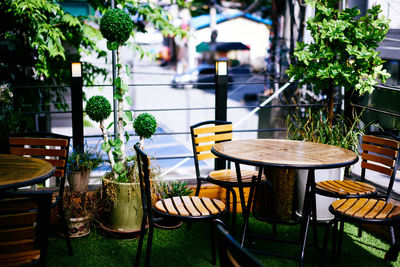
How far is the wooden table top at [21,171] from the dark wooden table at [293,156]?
3.93 ft

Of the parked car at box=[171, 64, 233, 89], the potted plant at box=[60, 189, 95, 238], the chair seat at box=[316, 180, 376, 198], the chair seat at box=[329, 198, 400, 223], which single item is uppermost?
the parked car at box=[171, 64, 233, 89]

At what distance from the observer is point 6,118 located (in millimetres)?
4492

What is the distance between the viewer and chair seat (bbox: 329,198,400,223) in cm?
310

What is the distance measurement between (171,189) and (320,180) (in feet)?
4.54

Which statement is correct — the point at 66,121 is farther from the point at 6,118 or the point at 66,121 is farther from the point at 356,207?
the point at 356,207

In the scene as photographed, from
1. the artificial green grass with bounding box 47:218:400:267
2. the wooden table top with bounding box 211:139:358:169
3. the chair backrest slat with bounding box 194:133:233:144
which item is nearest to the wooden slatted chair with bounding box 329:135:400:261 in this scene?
the artificial green grass with bounding box 47:218:400:267

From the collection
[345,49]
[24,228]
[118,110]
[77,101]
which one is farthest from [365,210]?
[77,101]

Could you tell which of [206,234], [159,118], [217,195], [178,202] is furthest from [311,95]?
[159,118]

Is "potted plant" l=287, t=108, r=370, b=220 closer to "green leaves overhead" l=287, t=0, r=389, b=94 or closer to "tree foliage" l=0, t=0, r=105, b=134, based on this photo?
"green leaves overhead" l=287, t=0, r=389, b=94

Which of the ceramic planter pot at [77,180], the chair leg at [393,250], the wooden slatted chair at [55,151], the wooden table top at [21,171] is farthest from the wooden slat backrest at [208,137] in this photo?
the chair leg at [393,250]

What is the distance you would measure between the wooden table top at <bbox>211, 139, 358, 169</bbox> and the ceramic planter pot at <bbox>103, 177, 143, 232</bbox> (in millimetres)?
833

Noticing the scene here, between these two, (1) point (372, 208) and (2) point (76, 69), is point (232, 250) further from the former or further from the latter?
(2) point (76, 69)

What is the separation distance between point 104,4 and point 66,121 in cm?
486

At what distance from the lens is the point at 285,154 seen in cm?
327
